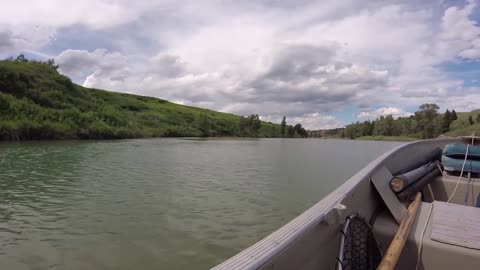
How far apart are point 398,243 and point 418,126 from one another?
149177 millimetres

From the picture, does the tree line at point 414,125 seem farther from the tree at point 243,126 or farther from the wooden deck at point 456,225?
the wooden deck at point 456,225

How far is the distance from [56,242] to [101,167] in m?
11.5

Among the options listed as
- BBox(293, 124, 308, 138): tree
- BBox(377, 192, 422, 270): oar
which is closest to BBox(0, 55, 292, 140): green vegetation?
BBox(377, 192, 422, 270): oar

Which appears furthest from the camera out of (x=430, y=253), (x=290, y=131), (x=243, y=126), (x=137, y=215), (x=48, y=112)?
(x=290, y=131)

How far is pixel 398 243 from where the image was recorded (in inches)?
111

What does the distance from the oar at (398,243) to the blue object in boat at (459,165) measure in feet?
9.73

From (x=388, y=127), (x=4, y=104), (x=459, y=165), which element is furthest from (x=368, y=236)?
(x=388, y=127)

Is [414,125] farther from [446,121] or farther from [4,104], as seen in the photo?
[4,104]

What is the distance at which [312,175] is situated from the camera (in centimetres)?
1706

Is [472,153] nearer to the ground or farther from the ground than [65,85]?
nearer to the ground

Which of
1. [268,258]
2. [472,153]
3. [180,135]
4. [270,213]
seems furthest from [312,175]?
[180,135]

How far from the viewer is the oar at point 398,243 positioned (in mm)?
2424

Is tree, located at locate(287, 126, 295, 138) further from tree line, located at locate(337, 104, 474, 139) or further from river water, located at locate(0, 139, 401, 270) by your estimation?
river water, located at locate(0, 139, 401, 270)

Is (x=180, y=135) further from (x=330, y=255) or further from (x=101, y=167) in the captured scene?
(x=330, y=255)
